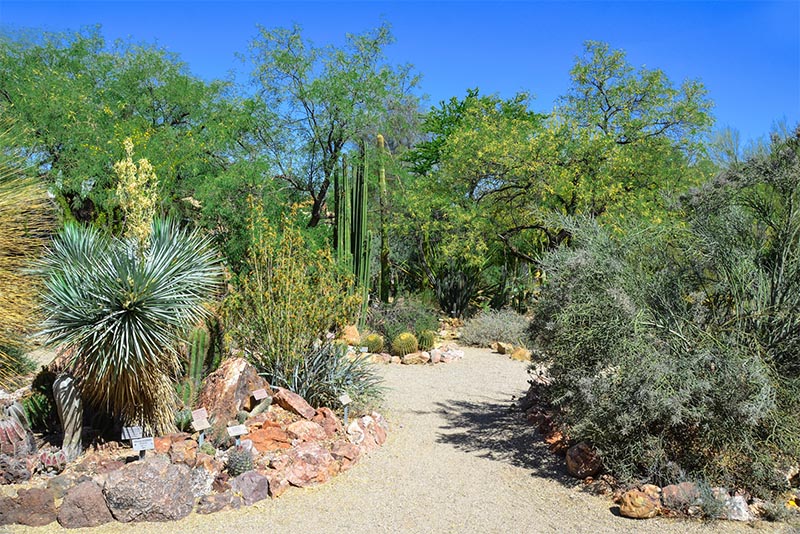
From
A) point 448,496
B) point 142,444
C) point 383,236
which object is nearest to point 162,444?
point 142,444

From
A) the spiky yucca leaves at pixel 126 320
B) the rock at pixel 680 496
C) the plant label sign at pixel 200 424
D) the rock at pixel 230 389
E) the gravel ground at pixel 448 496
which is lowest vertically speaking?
the gravel ground at pixel 448 496

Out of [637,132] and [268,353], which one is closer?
[268,353]

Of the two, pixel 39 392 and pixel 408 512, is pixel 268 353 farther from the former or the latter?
pixel 408 512

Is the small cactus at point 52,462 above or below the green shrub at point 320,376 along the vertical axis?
below

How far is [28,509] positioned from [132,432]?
941mm

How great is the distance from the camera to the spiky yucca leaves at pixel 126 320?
17.7 ft

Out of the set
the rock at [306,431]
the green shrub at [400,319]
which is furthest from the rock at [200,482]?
the green shrub at [400,319]

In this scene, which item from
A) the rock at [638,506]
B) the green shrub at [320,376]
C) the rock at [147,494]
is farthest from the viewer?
the green shrub at [320,376]

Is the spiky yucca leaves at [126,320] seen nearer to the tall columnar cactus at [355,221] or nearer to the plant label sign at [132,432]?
the plant label sign at [132,432]

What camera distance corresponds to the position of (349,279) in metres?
7.84

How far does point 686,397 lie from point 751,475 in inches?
33.4

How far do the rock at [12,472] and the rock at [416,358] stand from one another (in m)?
7.03

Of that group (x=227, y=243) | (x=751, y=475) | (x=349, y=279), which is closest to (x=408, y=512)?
(x=751, y=475)

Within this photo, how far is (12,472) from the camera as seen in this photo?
5172mm
